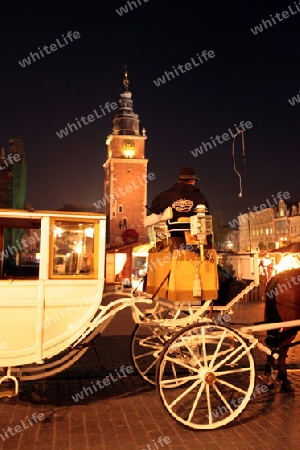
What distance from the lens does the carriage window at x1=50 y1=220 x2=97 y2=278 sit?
5.05 meters

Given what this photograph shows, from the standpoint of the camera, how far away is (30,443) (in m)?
4.27

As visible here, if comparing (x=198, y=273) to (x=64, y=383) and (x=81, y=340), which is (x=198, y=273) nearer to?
(x=81, y=340)

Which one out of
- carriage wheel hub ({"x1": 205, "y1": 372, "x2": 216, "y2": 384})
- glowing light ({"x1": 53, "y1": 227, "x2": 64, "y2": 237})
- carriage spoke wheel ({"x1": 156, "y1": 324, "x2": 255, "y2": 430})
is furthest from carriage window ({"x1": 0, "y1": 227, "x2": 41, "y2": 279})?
carriage wheel hub ({"x1": 205, "y1": 372, "x2": 216, "y2": 384})

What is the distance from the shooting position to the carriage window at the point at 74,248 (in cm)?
505

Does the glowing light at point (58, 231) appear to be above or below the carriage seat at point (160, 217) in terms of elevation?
below

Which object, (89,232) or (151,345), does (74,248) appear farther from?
(151,345)

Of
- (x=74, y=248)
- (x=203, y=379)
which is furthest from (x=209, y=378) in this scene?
(x=74, y=248)

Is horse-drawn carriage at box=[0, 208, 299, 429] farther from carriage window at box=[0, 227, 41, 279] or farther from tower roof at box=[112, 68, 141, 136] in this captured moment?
tower roof at box=[112, 68, 141, 136]

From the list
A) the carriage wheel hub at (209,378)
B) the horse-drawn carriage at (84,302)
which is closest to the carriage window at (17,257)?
the horse-drawn carriage at (84,302)

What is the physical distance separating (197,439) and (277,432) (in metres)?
0.88

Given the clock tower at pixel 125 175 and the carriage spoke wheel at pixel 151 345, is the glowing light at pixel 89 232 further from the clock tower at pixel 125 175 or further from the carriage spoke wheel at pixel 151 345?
the clock tower at pixel 125 175

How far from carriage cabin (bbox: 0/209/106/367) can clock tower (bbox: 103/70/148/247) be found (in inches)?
2224

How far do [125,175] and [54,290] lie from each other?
209 ft

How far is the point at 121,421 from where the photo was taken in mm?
4887
